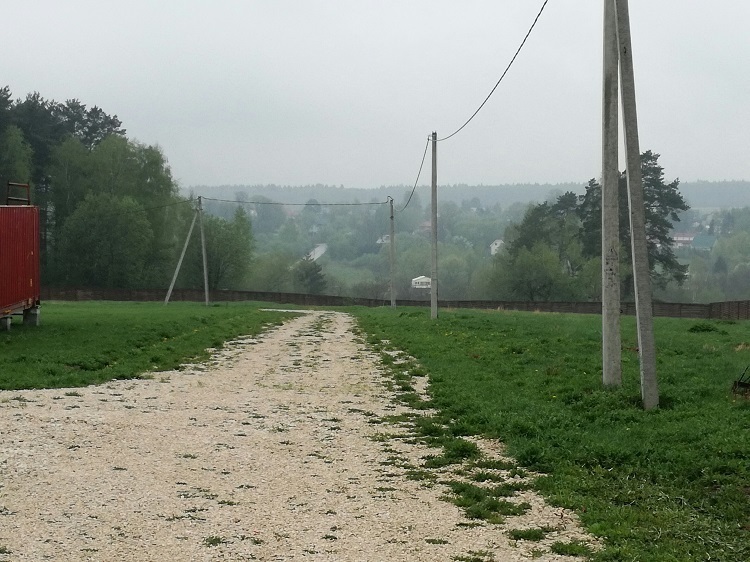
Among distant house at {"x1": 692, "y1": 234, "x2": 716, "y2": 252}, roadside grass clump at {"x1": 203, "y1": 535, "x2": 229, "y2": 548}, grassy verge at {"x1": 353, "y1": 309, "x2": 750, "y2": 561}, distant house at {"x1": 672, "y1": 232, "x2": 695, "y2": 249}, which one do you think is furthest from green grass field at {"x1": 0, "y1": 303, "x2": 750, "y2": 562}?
distant house at {"x1": 692, "y1": 234, "x2": 716, "y2": 252}

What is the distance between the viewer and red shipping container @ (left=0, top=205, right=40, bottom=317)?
25.7 m

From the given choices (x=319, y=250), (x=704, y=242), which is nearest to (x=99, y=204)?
(x=319, y=250)

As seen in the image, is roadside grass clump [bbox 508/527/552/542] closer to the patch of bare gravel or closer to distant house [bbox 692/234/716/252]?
the patch of bare gravel

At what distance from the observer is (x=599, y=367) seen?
1712cm

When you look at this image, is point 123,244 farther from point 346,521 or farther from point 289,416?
point 346,521

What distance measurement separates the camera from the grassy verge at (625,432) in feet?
23.5

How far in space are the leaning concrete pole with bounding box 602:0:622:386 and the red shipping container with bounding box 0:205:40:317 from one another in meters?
17.1

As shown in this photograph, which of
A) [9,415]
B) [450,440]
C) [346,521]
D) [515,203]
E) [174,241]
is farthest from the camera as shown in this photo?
[515,203]

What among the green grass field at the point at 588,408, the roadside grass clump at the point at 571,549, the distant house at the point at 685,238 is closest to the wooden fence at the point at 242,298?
the green grass field at the point at 588,408

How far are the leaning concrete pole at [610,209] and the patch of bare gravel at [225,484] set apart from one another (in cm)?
339

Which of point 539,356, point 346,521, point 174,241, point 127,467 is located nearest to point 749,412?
point 346,521

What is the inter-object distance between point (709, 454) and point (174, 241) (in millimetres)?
80821

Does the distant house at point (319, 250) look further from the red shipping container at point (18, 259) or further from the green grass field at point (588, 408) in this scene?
the green grass field at point (588, 408)

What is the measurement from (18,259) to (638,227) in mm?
20217
